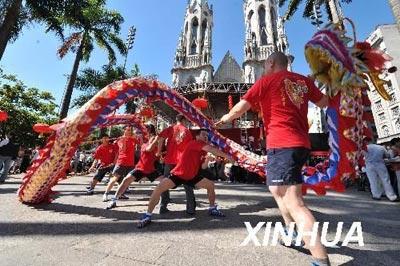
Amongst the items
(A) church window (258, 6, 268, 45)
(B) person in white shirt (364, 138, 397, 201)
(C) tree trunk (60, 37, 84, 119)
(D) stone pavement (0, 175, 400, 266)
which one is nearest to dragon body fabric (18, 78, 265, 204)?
(D) stone pavement (0, 175, 400, 266)

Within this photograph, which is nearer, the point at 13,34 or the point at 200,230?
the point at 200,230

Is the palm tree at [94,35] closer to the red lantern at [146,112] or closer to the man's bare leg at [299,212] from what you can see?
the red lantern at [146,112]

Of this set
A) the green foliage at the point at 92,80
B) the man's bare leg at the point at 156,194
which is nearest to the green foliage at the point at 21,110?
the green foliage at the point at 92,80

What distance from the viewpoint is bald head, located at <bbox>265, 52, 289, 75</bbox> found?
310 cm

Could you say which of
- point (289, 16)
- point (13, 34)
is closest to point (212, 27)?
point (289, 16)

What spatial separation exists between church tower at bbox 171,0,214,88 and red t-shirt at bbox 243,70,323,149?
43.8 meters

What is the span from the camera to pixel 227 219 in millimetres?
4840

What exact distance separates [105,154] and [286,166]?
710 cm

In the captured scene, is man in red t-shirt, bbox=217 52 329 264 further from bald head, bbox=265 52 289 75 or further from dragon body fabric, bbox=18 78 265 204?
dragon body fabric, bbox=18 78 265 204

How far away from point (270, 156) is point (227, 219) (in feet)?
7.74

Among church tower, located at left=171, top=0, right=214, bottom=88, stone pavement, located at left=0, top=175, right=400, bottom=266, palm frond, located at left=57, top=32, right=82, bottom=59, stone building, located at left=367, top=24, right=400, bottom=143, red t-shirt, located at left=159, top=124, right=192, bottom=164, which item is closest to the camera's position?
stone pavement, located at left=0, top=175, right=400, bottom=266

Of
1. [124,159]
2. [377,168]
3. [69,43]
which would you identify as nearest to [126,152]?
[124,159]

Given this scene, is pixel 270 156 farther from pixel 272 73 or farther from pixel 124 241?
pixel 124 241

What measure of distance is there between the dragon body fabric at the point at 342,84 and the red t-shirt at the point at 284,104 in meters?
0.48
